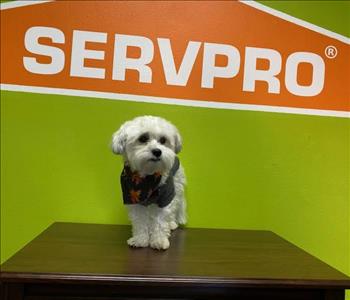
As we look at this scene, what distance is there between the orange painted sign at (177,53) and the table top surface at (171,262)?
0.52 metres

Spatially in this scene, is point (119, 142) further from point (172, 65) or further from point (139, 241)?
point (172, 65)

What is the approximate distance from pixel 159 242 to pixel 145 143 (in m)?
0.28

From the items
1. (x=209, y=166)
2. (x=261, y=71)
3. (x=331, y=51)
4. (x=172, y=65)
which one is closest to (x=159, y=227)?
(x=209, y=166)

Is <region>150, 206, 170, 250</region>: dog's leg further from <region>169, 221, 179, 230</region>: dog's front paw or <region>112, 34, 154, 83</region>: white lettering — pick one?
<region>112, 34, 154, 83</region>: white lettering

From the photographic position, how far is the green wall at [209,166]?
135 centimetres

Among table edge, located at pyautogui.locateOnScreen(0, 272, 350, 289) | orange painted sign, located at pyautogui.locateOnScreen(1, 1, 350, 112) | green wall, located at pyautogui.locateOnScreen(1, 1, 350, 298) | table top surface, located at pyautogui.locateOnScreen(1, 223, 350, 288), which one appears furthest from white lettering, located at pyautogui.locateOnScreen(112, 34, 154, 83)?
table edge, located at pyautogui.locateOnScreen(0, 272, 350, 289)

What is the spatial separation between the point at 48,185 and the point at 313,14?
3.81ft

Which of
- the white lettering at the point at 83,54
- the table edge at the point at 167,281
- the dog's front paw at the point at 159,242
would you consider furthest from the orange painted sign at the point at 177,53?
the table edge at the point at 167,281

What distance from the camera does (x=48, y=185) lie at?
1.36 m

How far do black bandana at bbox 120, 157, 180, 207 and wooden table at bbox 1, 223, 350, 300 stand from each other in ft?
0.44

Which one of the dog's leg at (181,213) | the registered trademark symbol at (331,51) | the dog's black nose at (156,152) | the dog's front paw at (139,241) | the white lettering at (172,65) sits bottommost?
the dog's front paw at (139,241)

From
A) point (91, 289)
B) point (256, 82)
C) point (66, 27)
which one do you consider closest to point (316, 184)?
point (256, 82)

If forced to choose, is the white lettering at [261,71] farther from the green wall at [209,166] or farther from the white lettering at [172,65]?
the white lettering at [172,65]

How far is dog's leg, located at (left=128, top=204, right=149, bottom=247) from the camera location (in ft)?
3.54
